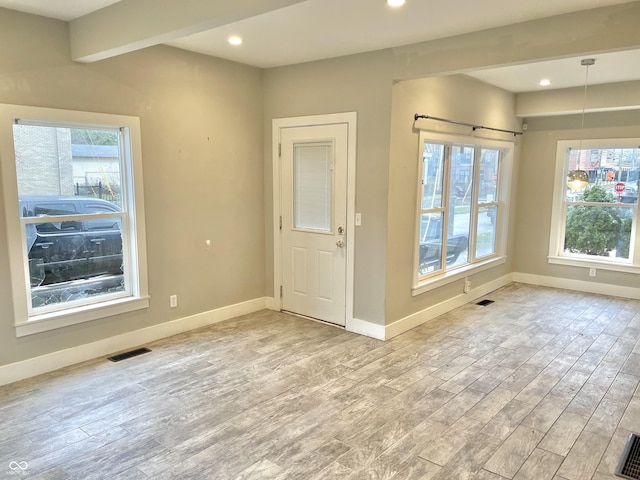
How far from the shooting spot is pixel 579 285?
6219 mm

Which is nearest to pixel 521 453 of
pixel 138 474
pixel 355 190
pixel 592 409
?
pixel 592 409

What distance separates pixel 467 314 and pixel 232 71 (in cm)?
367

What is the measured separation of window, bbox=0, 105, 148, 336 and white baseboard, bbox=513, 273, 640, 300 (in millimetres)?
5321

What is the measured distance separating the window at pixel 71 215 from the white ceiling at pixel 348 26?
0.85 meters

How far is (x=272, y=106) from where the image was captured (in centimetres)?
487

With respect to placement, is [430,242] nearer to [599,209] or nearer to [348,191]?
[348,191]

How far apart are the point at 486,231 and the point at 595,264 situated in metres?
1.49

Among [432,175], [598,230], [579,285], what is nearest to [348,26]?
[432,175]

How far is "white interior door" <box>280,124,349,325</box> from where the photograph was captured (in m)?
4.48

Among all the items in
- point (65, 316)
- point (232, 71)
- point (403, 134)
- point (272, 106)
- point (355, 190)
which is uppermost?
point (232, 71)

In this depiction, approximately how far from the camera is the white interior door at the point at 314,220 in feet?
14.7

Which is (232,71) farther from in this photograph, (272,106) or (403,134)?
(403,134)

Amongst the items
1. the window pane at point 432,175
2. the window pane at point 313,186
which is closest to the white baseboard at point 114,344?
the window pane at point 313,186

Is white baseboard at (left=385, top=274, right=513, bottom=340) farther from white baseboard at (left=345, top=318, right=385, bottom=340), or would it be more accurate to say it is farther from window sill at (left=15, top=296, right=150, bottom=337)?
window sill at (left=15, top=296, right=150, bottom=337)
